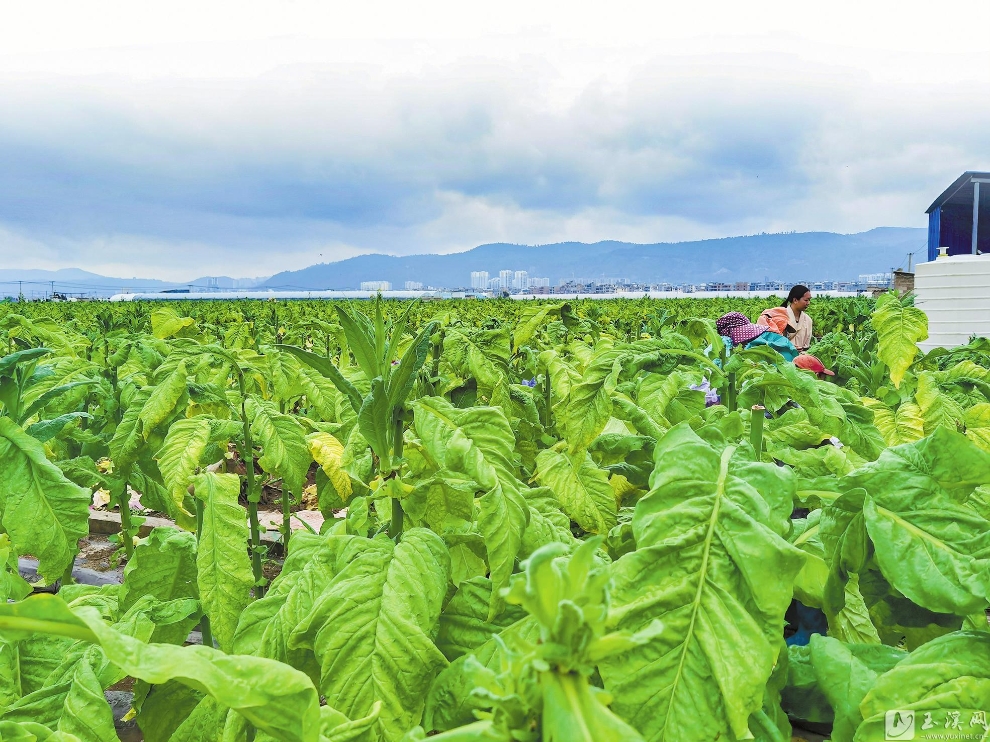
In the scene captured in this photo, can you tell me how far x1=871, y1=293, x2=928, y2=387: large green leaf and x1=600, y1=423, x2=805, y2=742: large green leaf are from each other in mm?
2428

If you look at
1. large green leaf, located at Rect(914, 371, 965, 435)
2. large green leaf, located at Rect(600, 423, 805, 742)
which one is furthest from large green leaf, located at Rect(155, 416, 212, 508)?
large green leaf, located at Rect(914, 371, 965, 435)

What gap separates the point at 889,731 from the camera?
0.73 metres

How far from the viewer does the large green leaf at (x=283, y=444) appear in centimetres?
218

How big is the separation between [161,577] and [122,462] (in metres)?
0.70

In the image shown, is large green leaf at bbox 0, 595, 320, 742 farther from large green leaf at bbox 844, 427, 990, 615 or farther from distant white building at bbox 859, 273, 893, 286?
distant white building at bbox 859, 273, 893, 286

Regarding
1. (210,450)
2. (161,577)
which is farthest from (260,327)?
(161,577)

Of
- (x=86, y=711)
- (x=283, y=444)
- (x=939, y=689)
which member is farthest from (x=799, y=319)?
(x=86, y=711)

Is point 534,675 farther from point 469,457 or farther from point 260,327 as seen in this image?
point 260,327

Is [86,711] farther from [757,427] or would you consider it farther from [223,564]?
[757,427]

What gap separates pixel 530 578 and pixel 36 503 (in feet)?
4.76

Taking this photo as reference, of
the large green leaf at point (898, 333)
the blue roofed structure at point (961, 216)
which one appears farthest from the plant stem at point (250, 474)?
the blue roofed structure at point (961, 216)

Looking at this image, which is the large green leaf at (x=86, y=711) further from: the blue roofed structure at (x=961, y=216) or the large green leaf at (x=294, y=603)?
the blue roofed structure at (x=961, y=216)

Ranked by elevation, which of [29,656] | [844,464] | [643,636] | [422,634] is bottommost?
[29,656]

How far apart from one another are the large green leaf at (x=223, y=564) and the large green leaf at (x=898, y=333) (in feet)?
8.95
